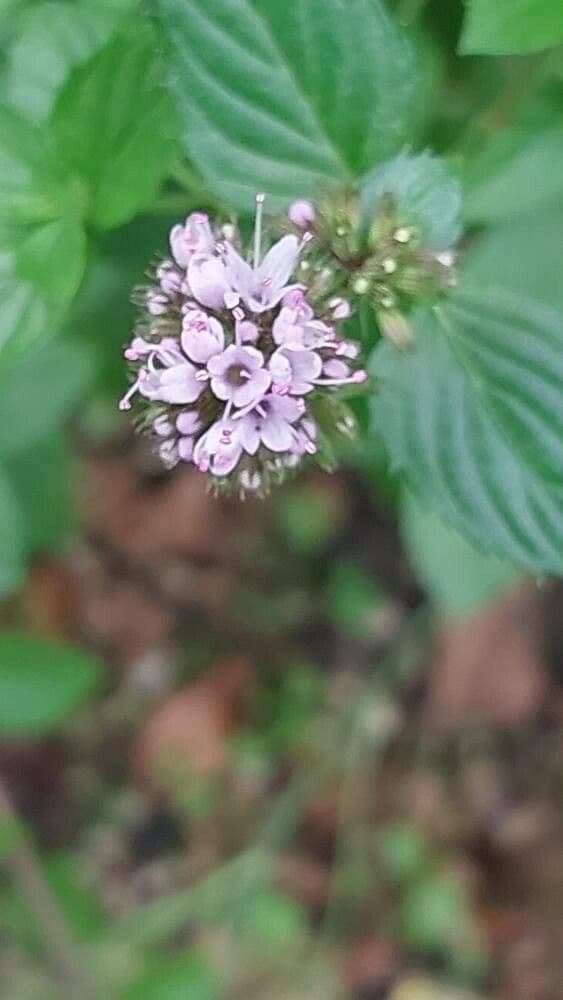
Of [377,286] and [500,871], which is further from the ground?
[500,871]

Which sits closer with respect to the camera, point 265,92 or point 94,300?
point 265,92

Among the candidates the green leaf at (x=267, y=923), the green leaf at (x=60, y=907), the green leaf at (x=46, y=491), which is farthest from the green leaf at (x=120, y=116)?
the green leaf at (x=267, y=923)

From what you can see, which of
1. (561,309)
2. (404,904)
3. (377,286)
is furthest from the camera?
(404,904)

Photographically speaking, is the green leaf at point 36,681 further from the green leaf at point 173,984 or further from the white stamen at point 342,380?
the white stamen at point 342,380

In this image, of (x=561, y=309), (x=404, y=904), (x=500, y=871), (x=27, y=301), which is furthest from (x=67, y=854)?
(x=27, y=301)

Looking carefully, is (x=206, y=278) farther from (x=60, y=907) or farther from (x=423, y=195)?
(x=60, y=907)

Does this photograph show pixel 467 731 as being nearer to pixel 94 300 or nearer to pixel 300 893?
pixel 300 893
